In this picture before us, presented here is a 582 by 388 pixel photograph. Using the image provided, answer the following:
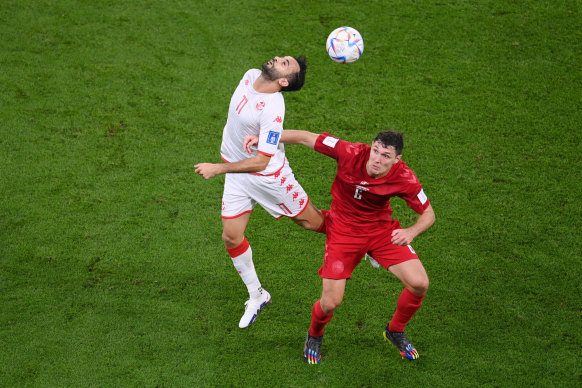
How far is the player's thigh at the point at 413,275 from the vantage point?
4281mm

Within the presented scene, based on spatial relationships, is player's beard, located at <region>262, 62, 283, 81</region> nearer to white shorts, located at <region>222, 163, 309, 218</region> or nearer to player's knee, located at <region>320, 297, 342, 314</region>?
white shorts, located at <region>222, 163, 309, 218</region>

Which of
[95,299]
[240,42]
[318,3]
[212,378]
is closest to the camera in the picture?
[212,378]

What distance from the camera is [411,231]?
417cm

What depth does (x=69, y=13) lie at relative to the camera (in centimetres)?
816

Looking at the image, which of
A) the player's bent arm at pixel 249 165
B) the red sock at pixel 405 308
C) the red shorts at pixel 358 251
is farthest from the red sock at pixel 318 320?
the player's bent arm at pixel 249 165

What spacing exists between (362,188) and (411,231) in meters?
0.51

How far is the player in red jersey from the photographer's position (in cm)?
430

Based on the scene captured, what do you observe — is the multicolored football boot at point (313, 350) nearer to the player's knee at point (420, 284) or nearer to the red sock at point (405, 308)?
the red sock at point (405, 308)

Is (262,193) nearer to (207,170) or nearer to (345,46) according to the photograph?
(207,170)

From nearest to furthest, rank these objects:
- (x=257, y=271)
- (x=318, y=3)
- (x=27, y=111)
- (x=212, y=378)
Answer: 1. (x=212, y=378)
2. (x=257, y=271)
3. (x=27, y=111)
4. (x=318, y=3)

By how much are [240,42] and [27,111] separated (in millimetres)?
2791

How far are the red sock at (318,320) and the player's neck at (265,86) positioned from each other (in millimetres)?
1676

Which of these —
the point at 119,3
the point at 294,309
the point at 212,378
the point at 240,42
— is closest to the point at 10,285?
the point at 212,378

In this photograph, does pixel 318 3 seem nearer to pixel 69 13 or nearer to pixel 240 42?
pixel 240 42
